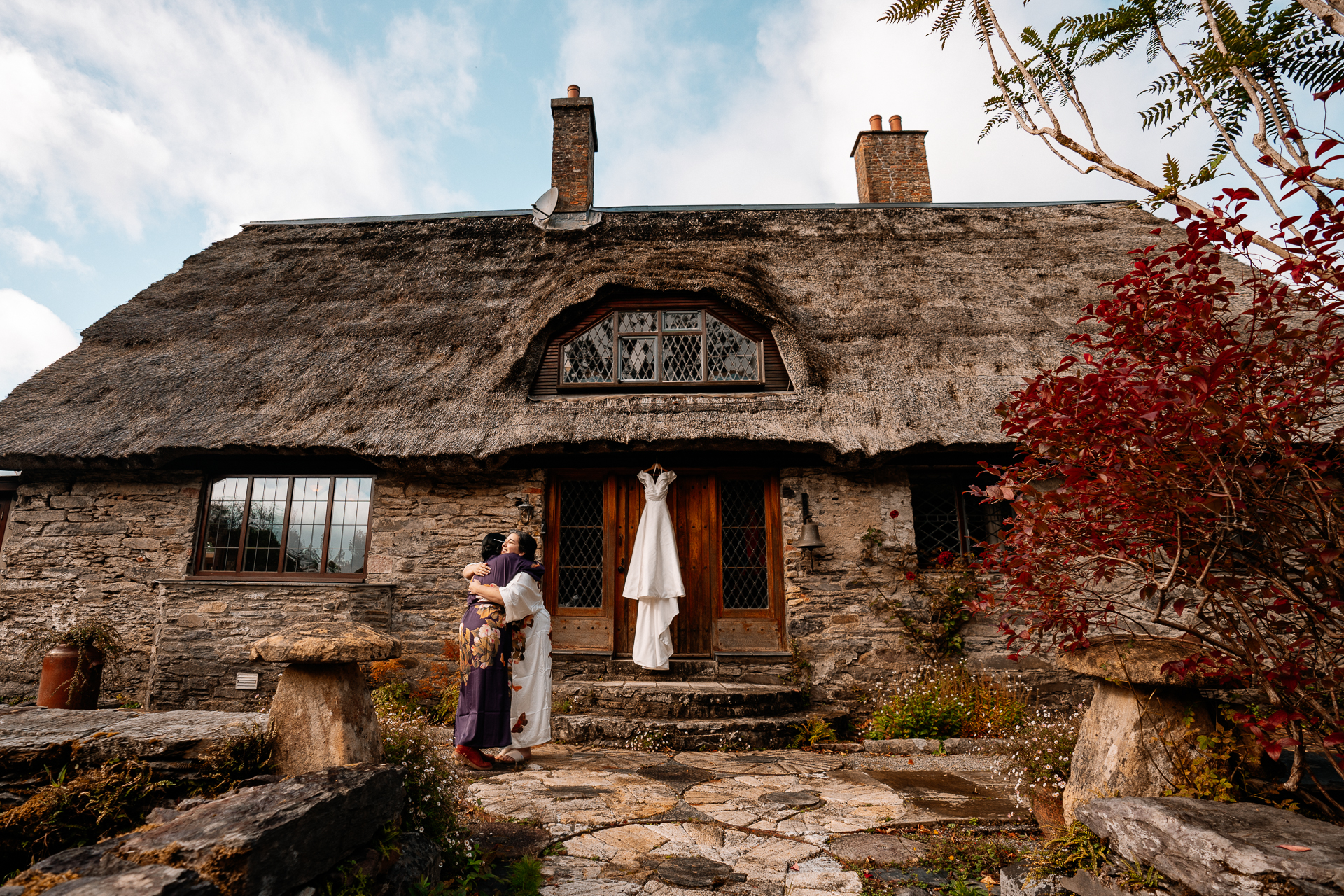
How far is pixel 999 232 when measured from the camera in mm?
8922

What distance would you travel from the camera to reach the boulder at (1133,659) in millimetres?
2514

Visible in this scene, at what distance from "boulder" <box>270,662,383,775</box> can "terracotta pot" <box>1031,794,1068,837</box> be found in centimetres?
282

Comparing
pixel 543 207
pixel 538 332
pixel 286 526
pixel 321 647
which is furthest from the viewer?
pixel 543 207

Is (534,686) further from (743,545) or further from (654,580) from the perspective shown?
(743,545)

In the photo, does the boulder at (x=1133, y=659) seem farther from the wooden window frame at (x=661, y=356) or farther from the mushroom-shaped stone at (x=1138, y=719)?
the wooden window frame at (x=661, y=356)

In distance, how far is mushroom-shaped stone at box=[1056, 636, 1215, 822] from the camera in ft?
8.32

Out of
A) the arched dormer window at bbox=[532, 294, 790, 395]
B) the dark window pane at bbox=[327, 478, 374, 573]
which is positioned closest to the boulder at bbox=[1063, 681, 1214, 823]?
the arched dormer window at bbox=[532, 294, 790, 395]

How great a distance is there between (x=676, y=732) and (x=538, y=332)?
161 inches

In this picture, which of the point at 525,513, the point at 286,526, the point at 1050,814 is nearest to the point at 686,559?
the point at 525,513

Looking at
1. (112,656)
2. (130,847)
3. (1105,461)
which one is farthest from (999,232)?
(112,656)

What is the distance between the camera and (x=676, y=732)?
5492mm

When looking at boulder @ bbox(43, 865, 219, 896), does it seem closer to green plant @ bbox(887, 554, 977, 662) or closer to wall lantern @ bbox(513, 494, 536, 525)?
wall lantern @ bbox(513, 494, 536, 525)

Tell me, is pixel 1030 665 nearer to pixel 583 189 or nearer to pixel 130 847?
pixel 130 847

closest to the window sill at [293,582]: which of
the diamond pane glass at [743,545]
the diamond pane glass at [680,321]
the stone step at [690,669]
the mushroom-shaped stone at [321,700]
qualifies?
the stone step at [690,669]
